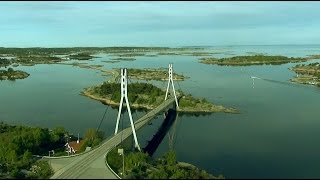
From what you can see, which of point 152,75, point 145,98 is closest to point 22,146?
point 145,98

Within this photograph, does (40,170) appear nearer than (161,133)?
Yes

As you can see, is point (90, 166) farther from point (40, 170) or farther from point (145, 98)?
point (145, 98)

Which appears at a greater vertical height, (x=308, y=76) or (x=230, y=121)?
(x=308, y=76)

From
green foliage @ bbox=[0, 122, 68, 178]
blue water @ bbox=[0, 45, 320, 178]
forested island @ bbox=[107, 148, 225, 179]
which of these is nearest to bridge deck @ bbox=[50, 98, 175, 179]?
forested island @ bbox=[107, 148, 225, 179]

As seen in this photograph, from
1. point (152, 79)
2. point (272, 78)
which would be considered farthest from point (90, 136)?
point (272, 78)

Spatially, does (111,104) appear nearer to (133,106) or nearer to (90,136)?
(133,106)

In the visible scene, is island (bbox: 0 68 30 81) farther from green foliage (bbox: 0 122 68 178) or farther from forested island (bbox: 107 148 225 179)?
forested island (bbox: 107 148 225 179)

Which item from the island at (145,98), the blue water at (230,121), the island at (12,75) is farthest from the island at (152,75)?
the island at (12,75)
